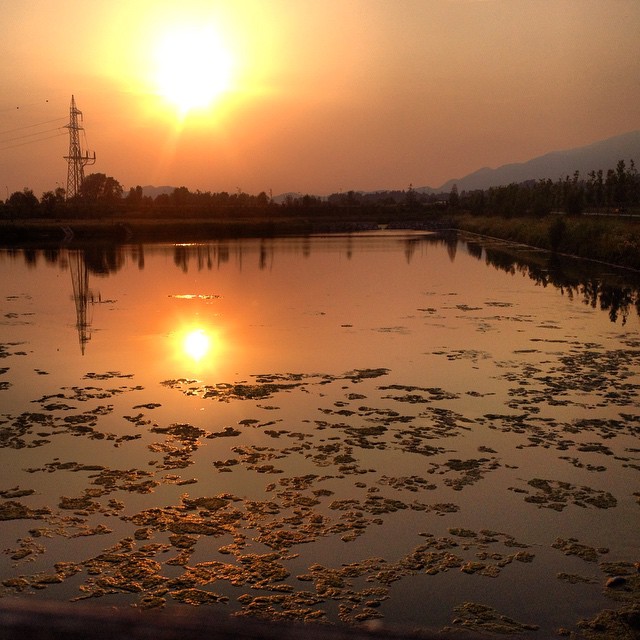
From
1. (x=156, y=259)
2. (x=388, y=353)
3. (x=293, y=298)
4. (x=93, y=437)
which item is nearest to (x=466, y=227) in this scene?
(x=156, y=259)

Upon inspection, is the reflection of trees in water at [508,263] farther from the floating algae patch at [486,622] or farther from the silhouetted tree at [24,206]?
the silhouetted tree at [24,206]

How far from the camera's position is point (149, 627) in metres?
4.44

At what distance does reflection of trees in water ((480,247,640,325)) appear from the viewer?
19.5m

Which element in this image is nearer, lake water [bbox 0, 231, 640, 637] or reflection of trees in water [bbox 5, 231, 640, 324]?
lake water [bbox 0, 231, 640, 637]

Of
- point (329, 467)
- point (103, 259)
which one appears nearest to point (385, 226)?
point (103, 259)

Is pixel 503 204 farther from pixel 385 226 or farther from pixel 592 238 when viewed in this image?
pixel 592 238

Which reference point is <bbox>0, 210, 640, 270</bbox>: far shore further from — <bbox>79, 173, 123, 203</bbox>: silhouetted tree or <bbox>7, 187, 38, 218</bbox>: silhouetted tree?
<bbox>79, 173, 123, 203</bbox>: silhouetted tree

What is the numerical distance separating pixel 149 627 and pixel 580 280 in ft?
77.2

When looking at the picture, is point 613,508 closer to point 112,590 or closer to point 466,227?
point 112,590

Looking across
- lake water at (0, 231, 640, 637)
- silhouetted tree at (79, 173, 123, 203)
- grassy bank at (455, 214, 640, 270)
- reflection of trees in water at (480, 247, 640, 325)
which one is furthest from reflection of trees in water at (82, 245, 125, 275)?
silhouetted tree at (79, 173, 123, 203)

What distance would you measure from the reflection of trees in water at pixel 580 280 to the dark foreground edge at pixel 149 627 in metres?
14.2

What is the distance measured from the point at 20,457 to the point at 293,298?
14.2 meters

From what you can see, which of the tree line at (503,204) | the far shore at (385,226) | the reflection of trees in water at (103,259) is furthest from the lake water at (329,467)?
the tree line at (503,204)

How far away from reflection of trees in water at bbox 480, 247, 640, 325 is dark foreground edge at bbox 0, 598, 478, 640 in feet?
46.5
